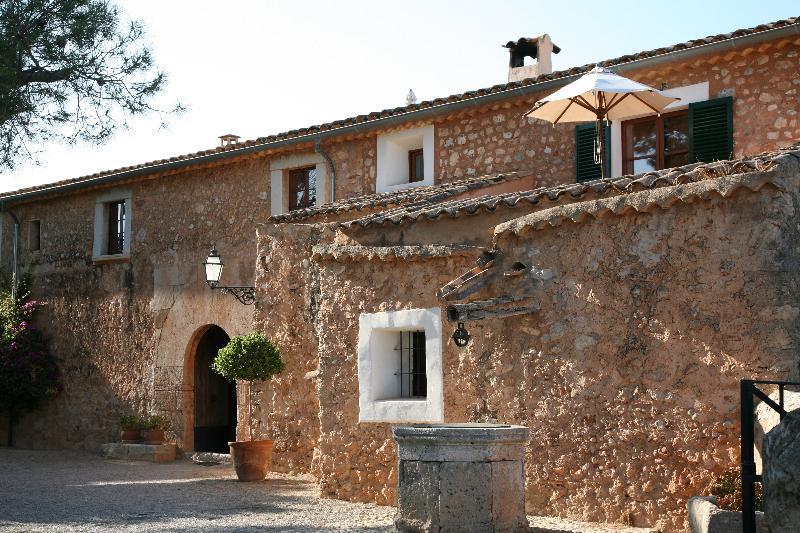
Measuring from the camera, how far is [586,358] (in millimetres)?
8758

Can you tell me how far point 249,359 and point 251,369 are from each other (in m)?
0.13

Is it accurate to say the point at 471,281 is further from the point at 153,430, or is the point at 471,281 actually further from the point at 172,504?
the point at 153,430

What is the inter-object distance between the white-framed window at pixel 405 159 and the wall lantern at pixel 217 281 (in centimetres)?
254

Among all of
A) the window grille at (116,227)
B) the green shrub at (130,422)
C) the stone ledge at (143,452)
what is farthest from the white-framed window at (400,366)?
the window grille at (116,227)

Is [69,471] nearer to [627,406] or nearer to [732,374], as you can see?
[627,406]

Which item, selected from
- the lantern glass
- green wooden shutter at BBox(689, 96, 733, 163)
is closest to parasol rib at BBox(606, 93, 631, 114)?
green wooden shutter at BBox(689, 96, 733, 163)

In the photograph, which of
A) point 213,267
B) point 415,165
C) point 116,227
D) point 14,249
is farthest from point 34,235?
point 415,165

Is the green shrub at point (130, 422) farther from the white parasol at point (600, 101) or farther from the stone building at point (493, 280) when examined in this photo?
the white parasol at point (600, 101)

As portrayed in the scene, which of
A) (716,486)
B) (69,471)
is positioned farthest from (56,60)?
(716,486)

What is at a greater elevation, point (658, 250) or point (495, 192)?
point (495, 192)

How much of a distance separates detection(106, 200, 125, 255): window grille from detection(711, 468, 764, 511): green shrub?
12.5m

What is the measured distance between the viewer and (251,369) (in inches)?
484

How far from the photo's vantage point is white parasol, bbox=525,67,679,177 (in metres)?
10.1

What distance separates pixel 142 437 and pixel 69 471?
193cm
